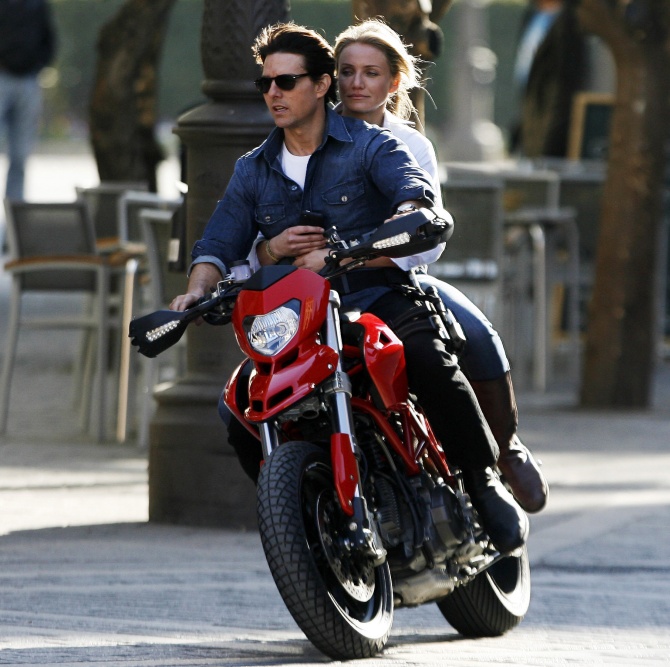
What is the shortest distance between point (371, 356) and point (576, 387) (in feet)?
26.1

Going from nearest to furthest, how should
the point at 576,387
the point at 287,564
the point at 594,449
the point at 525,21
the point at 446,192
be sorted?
the point at 287,564 < the point at 594,449 < the point at 446,192 < the point at 576,387 < the point at 525,21

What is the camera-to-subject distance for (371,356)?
183 inches

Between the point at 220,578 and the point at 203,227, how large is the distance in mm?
1557

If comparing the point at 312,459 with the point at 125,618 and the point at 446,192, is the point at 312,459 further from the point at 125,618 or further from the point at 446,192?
the point at 446,192

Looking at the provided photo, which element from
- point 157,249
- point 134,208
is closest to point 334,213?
point 157,249

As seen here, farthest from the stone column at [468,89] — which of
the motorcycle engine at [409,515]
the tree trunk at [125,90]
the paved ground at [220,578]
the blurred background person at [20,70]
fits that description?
the motorcycle engine at [409,515]

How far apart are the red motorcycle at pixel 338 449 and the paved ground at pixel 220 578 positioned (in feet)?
0.74

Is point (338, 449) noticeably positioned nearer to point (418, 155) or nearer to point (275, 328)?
point (275, 328)

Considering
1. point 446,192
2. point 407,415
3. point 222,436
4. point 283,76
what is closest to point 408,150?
point 283,76

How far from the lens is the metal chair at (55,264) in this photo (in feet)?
31.0

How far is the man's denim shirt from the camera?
494cm

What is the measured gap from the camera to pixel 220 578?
6.10 meters

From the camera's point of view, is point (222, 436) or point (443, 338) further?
point (222, 436)

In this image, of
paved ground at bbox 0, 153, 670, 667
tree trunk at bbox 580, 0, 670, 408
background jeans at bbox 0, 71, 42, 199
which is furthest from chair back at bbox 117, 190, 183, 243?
background jeans at bbox 0, 71, 42, 199
